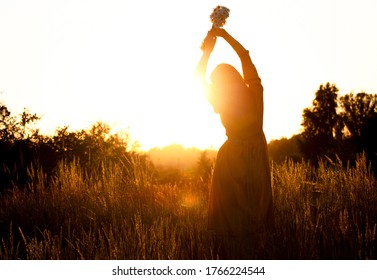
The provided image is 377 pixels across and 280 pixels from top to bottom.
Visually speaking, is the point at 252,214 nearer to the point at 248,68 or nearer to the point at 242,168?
the point at 242,168

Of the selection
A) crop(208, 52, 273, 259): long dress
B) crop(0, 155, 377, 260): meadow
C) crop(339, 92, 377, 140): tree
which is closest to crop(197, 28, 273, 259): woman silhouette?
crop(208, 52, 273, 259): long dress

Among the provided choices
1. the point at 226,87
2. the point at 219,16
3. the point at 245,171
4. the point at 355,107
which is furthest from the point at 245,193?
the point at 355,107

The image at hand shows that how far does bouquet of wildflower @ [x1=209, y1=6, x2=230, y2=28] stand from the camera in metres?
4.20

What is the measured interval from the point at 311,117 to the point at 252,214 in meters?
43.4

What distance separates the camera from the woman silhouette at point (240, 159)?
13.0 ft

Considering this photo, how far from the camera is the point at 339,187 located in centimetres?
638

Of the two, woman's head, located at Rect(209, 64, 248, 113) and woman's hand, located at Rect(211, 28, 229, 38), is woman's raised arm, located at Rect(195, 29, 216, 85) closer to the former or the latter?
woman's hand, located at Rect(211, 28, 229, 38)

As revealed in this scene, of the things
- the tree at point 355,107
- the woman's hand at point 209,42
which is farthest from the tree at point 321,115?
the woman's hand at point 209,42

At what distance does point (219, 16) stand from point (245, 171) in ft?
5.06

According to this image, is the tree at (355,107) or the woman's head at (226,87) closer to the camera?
the woman's head at (226,87)

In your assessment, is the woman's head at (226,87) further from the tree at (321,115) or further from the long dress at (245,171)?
the tree at (321,115)

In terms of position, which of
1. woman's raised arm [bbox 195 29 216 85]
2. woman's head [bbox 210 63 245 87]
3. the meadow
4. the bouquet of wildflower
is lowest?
the meadow

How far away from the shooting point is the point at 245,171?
4117mm

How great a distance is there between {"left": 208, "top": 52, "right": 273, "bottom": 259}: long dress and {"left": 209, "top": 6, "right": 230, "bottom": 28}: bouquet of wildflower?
1.55ft
